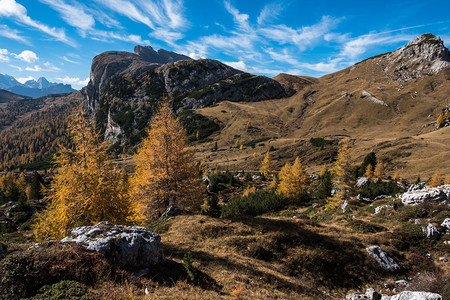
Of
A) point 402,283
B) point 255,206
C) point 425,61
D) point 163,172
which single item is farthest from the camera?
point 425,61

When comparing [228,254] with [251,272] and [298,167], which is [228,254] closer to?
[251,272]

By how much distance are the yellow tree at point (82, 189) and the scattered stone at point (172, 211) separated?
198 inches

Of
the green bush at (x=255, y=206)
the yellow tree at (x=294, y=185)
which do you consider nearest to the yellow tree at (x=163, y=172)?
the green bush at (x=255, y=206)

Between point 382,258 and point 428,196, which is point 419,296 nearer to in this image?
point 382,258

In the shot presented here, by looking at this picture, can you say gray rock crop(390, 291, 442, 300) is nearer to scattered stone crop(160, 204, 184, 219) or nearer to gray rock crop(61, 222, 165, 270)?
gray rock crop(61, 222, 165, 270)

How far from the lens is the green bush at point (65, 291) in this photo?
6.80 meters

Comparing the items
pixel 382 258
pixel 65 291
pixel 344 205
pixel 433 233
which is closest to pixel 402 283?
pixel 382 258

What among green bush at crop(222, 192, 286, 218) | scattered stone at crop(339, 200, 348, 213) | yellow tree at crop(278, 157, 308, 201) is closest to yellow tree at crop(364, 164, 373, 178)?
yellow tree at crop(278, 157, 308, 201)

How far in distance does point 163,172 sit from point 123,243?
10.9 meters

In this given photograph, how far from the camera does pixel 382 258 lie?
17.8 metres

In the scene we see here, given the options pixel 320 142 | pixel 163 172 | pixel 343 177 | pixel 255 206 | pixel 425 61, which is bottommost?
pixel 255 206

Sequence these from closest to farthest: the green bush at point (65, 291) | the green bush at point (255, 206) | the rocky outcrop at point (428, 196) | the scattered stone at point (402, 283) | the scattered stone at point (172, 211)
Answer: the green bush at point (65, 291) → the scattered stone at point (402, 283) → the scattered stone at point (172, 211) → the rocky outcrop at point (428, 196) → the green bush at point (255, 206)

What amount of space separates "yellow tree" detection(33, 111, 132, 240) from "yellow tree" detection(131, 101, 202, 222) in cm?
421

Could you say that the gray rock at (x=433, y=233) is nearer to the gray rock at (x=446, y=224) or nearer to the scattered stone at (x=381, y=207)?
the gray rock at (x=446, y=224)
